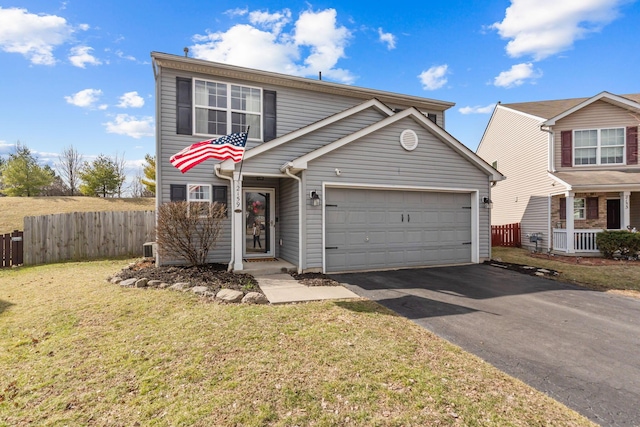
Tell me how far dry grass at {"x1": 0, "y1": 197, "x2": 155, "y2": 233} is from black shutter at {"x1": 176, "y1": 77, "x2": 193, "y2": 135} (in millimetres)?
15751

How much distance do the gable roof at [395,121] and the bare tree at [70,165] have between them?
35.6 m

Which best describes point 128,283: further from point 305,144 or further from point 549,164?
point 549,164

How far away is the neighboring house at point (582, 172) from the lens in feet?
41.7

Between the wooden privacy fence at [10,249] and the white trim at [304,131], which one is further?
the wooden privacy fence at [10,249]

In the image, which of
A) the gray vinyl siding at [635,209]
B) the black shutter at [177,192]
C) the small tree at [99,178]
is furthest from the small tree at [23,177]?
the gray vinyl siding at [635,209]

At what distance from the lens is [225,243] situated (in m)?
9.75

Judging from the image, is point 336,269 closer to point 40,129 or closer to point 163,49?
point 163,49

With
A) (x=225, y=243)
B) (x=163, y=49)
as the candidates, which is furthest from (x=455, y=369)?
(x=163, y=49)

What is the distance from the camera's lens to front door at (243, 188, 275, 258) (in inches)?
403

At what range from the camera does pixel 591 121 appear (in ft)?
45.9

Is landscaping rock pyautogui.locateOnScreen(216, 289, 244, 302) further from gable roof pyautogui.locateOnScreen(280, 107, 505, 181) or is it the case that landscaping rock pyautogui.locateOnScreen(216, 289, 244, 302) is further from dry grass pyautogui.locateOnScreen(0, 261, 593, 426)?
gable roof pyautogui.locateOnScreen(280, 107, 505, 181)

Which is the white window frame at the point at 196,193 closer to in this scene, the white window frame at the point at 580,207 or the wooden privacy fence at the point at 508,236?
the wooden privacy fence at the point at 508,236

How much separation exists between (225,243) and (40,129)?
85.8 feet

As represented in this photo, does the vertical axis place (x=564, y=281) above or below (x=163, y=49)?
below
